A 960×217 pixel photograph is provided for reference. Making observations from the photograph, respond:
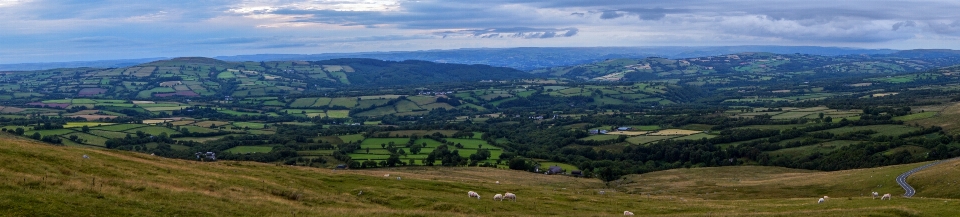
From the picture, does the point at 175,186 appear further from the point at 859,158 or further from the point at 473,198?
the point at 859,158

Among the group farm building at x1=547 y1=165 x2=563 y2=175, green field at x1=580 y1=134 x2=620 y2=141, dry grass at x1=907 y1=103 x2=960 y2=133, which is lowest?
green field at x1=580 y1=134 x2=620 y2=141

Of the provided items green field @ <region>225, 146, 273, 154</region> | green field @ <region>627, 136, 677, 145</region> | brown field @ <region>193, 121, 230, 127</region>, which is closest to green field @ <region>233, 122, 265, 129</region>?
brown field @ <region>193, 121, 230, 127</region>

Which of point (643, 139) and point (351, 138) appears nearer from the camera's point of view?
point (351, 138)

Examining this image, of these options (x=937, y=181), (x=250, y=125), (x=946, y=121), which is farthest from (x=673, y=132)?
(x=250, y=125)

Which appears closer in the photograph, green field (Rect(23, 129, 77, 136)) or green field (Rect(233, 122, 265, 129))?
green field (Rect(23, 129, 77, 136))

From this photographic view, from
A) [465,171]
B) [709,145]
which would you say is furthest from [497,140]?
[465,171]

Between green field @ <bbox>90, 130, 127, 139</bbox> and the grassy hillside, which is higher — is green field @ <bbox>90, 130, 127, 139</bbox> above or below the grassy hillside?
below

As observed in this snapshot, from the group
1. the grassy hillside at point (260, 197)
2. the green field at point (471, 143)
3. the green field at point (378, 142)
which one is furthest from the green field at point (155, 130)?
the grassy hillside at point (260, 197)

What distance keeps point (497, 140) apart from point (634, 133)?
36.5 m

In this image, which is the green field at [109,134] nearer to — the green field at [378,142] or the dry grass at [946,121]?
the green field at [378,142]

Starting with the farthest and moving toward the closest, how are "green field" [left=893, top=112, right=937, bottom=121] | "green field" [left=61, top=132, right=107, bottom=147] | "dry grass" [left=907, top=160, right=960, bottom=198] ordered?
"green field" [left=893, top=112, right=937, bottom=121] → "green field" [left=61, top=132, right=107, bottom=147] → "dry grass" [left=907, top=160, right=960, bottom=198]

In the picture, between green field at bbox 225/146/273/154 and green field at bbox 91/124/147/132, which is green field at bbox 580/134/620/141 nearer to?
green field at bbox 225/146/273/154

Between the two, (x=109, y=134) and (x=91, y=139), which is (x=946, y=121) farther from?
(x=109, y=134)

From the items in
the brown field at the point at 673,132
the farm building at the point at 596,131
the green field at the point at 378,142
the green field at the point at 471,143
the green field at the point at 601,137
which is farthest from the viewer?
the farm building at the point at 596,131
